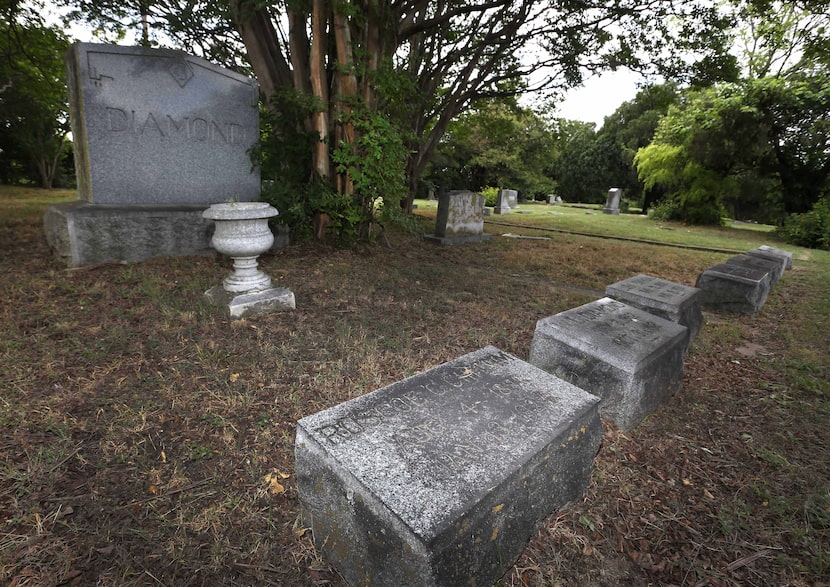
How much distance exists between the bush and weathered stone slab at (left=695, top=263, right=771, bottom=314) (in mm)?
9656

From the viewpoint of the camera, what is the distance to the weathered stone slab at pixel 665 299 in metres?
3.59

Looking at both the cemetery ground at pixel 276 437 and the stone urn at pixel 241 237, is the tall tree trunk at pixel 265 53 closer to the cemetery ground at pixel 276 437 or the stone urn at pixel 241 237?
the stone urn at pixel 241 237

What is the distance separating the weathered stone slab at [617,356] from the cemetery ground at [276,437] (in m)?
A: 0.17

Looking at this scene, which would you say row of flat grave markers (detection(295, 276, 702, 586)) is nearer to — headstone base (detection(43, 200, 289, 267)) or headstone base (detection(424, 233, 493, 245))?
headstone base (detection(43, 200, 289, 267))

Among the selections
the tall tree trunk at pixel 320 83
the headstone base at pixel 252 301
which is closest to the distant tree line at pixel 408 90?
the tall tree trunk at pixel 320 83

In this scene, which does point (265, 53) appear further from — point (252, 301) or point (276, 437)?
point (276, 437)

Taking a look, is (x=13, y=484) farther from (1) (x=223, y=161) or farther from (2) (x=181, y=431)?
(1) (x=223, y=161)

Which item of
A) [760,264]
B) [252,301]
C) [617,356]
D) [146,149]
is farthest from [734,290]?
[146,149]

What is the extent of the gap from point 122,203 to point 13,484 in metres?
4.26

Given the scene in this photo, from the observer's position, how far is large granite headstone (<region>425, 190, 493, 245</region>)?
28.2 feet

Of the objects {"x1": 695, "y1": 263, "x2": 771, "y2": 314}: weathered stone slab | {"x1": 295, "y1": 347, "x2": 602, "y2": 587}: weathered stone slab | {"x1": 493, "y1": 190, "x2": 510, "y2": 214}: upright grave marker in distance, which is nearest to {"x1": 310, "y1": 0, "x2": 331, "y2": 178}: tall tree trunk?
{"x1": 295, "y1": 347, "x2": 602, "y2": 587}: weathered stone slab

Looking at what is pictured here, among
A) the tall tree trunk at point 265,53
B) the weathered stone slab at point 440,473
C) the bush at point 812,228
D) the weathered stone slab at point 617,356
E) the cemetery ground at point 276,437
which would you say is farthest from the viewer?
the bush at point 812,228

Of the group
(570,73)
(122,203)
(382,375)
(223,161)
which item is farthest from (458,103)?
(382,375)

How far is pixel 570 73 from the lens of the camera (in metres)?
9.77
